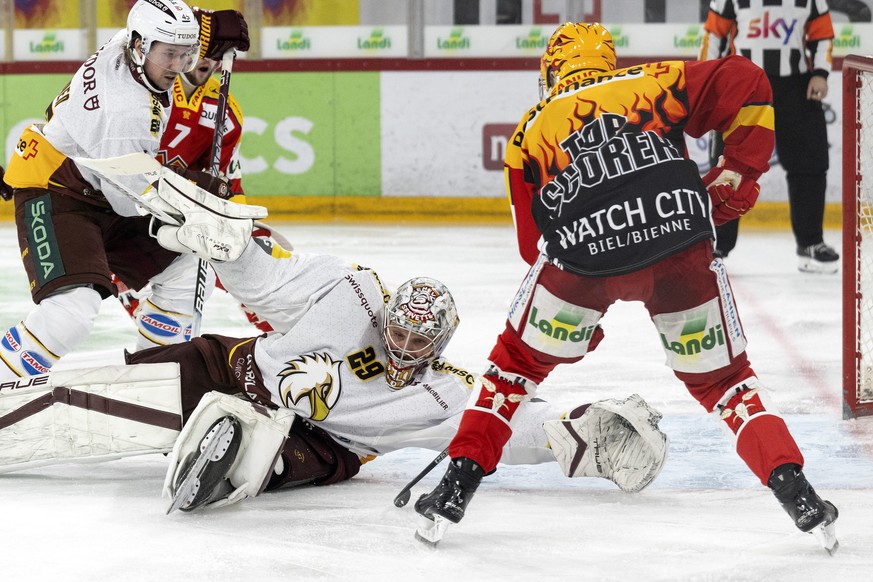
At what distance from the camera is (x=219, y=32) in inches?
124

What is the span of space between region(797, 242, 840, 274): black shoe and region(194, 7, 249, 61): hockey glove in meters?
3.41

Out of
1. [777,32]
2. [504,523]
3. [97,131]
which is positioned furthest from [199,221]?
[777,32]

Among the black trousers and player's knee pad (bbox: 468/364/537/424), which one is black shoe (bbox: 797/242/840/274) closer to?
the black trousers

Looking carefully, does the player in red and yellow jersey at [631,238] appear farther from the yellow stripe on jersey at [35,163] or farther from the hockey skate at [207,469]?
the yellow stripe on jersey at [35,163]

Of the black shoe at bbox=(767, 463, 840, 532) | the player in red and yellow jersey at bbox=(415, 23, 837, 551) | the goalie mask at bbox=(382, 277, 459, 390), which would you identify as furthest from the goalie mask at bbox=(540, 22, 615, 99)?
the black shoe at bbox=(767, 463, 840, 532)

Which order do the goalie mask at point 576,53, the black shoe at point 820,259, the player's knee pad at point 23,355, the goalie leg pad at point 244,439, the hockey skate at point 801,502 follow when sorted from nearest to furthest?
the hockey skate at point 801,502, the goalie mask at point 576,53, the goalie leg pad at point 244,439, the player's knee pad at point 23,355, the black shoe at point 820,259

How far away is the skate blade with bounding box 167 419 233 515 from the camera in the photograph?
2336 mm

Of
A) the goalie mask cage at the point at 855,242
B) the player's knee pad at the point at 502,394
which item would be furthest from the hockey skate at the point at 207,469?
the goalie mask cage at the point at 855,242

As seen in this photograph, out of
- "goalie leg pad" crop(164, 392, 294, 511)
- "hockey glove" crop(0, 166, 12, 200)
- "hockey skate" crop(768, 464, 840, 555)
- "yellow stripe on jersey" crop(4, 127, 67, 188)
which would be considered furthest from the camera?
"hockey glove" crop(0, 166, 12, 200)

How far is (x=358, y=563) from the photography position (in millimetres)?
2117

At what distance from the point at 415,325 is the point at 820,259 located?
3.76m

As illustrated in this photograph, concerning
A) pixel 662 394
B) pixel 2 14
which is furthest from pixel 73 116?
pixel 2 14

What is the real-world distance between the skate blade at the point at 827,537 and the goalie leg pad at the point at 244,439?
97 centimetres

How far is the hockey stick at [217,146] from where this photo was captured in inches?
130
